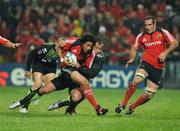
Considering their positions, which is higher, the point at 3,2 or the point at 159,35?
the point at 3,2

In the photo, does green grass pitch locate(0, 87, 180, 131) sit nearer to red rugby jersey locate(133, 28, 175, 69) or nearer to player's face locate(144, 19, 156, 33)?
red rugby jersey locate(133, 28, 175, 69)

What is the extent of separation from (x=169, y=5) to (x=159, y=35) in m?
13.4

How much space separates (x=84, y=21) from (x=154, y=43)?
1252 centimetres

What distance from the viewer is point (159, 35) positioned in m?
14.8

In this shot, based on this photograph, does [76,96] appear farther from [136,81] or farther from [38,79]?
[38,79]

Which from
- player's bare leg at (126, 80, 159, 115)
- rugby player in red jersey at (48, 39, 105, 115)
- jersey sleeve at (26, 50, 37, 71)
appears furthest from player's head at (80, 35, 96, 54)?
jersey sleeve at (26, 50, 37, 71)

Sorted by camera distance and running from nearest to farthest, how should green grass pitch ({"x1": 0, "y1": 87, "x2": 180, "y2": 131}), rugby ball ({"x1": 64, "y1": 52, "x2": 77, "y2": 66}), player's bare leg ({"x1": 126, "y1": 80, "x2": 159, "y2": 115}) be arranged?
green grass pitch ({"x1": 0, "y1": 87, "x2": 180, "y2": 131})
rugby ball ({"x1": 64, "y1": 52, "x2": 77, "y2": 66})
player's bare leg ({"x1": 126, "y1": 80, "x2": 159, "y2": 115})

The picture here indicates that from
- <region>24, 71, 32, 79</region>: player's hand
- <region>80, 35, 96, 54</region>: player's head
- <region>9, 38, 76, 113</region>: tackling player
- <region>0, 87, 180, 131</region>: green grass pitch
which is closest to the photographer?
<region>0, 87, 180, 131</region>: green grass pitch

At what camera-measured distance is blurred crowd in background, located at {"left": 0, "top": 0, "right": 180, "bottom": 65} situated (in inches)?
1025

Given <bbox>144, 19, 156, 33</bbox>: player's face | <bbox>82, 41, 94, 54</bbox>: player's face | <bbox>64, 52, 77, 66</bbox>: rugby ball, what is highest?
<bbox>144, 19, 156, 33</bbox>: player's face

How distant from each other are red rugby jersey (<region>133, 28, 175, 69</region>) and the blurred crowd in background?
10.7 m

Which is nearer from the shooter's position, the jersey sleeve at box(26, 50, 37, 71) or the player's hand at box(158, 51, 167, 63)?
the player's hand at box(158, 51, 167, 63)

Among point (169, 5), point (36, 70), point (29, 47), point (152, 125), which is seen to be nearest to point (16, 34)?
point (29, 47)

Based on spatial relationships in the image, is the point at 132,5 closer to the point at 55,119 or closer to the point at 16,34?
the point at 16,34
